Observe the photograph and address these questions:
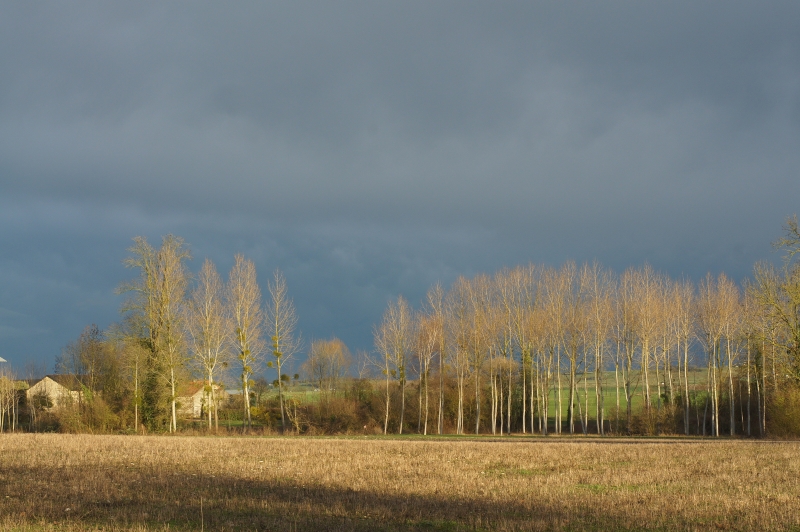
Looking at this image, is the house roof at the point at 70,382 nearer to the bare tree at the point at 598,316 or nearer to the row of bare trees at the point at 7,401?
the row of bare trees at the point at 7,401

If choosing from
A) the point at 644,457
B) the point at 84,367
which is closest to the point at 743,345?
the point at 644,457

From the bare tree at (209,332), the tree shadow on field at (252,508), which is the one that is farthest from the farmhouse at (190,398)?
the tree shadow on field at (252,508)

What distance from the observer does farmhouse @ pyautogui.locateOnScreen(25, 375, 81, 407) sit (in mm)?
75000

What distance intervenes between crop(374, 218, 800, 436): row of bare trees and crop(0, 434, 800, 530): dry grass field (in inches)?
1612

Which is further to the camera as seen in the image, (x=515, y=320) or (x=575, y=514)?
(x=515, y=320)

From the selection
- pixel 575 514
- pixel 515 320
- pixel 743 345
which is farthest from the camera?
pixel 515 320

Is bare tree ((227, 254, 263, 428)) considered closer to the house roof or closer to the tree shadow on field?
the house roof

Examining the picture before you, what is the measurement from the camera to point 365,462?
2698cm

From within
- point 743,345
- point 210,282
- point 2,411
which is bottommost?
point 2,411

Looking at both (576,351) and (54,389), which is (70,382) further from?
(576,351)

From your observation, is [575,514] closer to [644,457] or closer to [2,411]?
[644,457]

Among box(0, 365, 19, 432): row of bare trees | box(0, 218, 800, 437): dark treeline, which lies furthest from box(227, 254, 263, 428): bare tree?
box(0, 365, 19, 432): row of bare trees

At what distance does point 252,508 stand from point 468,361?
64.3 meters

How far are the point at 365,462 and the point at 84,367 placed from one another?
67.1m
